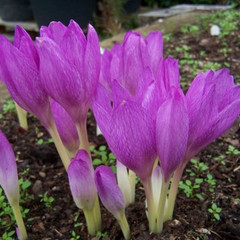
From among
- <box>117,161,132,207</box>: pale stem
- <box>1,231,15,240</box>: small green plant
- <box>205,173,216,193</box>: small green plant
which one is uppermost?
<box>117,161,132,207</box>: pale stem

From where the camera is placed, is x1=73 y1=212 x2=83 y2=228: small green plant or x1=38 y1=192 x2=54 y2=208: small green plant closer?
x1=73 y1=212 x2=83 y2=228: small green plant

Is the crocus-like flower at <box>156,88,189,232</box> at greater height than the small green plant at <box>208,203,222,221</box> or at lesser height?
greater

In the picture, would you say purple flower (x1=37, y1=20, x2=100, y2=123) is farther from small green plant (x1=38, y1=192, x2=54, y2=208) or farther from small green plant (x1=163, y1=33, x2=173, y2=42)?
small green plant (x1=163, y1=33, x2=173, y2=42)

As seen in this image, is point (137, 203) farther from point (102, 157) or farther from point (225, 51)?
point (225, 51)

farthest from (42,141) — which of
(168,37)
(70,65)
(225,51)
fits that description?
(168,37)

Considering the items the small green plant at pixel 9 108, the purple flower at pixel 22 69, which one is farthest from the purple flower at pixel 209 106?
the small green plant at pixel 9 108

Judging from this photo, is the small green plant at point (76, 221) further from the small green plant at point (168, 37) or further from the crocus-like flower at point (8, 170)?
the small green plant at point (168, 37)

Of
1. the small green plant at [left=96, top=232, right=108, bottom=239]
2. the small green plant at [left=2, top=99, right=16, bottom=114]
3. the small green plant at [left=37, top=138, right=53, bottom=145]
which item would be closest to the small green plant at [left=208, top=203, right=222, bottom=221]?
the small green plant at [left=96, top=232, right=108, bottom=239]

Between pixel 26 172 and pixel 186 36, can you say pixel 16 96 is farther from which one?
pixel 186 36
